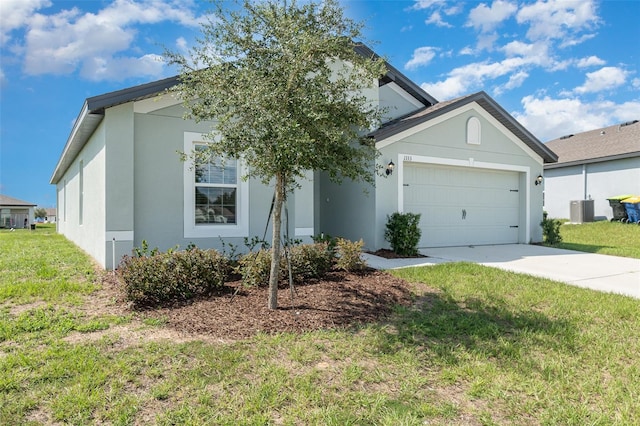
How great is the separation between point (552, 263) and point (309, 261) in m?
5.76

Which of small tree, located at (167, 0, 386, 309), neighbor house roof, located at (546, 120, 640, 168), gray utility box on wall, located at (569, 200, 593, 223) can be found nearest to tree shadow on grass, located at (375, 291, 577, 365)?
small tree, located at (167, 0, 386, 309)

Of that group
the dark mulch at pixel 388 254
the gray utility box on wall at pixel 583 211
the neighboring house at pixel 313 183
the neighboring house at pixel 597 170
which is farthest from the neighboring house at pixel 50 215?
the gray utility box on wall at pixel 583 211

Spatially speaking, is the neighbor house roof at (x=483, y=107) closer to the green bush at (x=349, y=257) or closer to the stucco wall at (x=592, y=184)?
the green bush at (x=349, y=257)

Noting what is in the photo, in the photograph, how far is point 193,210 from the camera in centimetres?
762

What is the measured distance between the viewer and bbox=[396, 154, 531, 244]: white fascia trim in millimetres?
9742

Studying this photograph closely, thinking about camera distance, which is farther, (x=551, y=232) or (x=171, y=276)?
(x=551, y=232)

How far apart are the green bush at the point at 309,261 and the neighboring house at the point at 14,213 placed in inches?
1653

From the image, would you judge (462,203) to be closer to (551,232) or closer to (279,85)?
(551,232)

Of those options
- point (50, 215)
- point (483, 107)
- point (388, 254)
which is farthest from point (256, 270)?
point (50, 215)

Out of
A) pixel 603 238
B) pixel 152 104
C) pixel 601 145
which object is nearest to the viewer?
pixel 152 104

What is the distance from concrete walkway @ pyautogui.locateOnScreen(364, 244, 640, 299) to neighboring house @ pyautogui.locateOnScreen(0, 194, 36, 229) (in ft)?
138

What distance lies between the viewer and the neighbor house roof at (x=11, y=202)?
36562 millimetres

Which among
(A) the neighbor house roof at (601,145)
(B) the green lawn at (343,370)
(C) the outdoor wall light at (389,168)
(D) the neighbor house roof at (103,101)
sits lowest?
(B) the green lawn at (343,370)

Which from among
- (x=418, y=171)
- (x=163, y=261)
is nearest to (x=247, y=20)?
(x=163, y=261)
